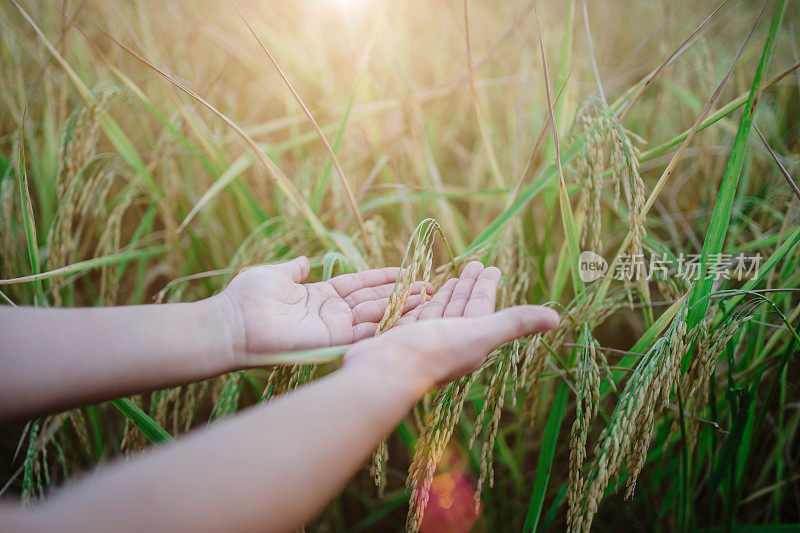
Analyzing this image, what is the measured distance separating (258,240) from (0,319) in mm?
529

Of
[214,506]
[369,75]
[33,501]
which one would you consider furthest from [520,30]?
[33,501]

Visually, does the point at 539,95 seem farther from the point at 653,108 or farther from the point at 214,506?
the point at 214,506

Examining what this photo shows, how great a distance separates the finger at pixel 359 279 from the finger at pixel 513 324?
0.31 meters

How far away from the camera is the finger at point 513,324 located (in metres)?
0.58

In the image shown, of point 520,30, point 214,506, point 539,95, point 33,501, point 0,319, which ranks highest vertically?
point 520,30

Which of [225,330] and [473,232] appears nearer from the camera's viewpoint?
[225,330]

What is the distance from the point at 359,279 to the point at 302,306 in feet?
0.42

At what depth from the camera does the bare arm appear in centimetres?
61

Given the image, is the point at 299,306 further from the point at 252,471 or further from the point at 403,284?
the point at 252,471

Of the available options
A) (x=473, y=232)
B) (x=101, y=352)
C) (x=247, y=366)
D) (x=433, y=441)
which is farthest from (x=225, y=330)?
(x=473, y=232)

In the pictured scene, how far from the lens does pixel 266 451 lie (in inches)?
16.3

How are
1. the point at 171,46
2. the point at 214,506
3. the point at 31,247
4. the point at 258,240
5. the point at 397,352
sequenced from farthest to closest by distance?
the point at 171,46 → the point at 258,240 → the point at 31,247 → the point at 397,352 → the point at 214,506

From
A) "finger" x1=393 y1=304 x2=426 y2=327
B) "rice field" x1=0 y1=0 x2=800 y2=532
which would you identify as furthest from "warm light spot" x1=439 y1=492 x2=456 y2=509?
"finger" x1=393 y1=304 x2=426 y2=327

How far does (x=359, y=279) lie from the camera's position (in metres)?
0.86
